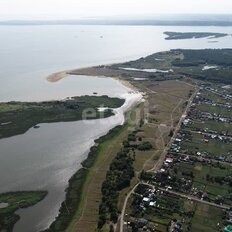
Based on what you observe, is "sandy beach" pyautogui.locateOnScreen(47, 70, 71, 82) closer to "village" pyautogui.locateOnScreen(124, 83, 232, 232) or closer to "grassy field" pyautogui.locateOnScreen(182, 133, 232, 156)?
"village" pyautogui.locateOnScreen(124, 83, 232, 232)

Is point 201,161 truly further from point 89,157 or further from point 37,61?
point 37,61

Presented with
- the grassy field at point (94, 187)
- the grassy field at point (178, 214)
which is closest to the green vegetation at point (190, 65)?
the grassy field at point (94, 187)

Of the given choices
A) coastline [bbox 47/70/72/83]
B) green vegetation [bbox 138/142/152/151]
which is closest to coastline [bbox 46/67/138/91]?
coastline [bbox 47/70/72/83]

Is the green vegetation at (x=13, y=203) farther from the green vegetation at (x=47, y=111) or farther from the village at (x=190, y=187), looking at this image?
the green vegetation at (x=47, y=111)

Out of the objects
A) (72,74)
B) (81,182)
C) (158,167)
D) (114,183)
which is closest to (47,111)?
(81,182)

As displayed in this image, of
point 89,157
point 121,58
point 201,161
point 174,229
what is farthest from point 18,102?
point 121,58

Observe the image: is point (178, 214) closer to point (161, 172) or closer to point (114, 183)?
point (114, 183)
